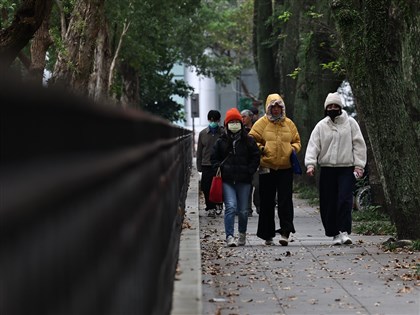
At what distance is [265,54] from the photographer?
→ 36.5 meters

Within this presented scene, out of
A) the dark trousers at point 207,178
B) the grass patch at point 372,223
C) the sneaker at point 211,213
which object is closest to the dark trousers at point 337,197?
the grass patch at point 372,223

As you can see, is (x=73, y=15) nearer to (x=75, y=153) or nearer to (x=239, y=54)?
(x=75, y=153)

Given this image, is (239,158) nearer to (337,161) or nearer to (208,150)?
(337,161)

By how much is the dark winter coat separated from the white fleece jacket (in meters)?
0.69

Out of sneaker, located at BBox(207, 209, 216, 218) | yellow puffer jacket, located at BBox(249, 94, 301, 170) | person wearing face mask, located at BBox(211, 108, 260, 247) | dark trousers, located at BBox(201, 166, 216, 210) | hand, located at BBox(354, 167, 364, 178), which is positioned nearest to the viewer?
hand, located at BBox(354, 167, 364, 178)

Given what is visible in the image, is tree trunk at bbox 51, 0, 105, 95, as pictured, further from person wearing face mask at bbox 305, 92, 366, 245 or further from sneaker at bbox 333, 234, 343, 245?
sneaker at bbox 333, 234, 343, 245

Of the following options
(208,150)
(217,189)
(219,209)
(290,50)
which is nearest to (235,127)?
(217,189)

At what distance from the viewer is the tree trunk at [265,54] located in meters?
36.3

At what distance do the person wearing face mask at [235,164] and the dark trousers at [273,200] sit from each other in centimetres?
23

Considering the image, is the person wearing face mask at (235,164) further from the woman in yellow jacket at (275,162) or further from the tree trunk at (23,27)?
the tree trunk at (23,27)

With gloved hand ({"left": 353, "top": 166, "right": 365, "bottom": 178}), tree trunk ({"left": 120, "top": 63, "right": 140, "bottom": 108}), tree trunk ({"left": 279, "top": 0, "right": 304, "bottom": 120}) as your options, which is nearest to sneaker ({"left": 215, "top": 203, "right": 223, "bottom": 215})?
gloved hand ({"left": 353, "top": 166, "right": 365, "bottom": 178})

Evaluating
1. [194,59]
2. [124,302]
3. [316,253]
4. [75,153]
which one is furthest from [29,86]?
[194,59]

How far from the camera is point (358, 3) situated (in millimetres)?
14031

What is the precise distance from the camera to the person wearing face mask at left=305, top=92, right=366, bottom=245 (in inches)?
540
